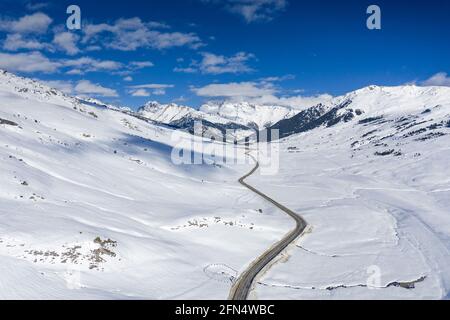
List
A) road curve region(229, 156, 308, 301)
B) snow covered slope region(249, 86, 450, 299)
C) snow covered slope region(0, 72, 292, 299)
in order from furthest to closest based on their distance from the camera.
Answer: snow covered slope region(249, 86, 450, 299), road curve region(229, 156, 308, 301), snow covered slope region(0, 72, 292, 299)

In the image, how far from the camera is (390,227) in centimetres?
7531

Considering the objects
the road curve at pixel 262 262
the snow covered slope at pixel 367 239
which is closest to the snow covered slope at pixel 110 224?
the road curve at pixel 262 262

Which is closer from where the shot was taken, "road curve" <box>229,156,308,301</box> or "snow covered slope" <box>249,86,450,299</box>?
"road curve" <box>229,156,308,301</box>

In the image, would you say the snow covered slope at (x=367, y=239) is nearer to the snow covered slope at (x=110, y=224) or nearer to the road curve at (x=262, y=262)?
the road curve at (x=262, y=262)

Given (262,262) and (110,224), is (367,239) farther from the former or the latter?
(110,224)

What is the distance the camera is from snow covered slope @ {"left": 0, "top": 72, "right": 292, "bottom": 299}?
136 feet

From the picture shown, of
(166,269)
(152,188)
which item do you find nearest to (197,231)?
(166,269)

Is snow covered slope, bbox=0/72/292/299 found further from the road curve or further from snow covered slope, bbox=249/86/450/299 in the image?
snow covered slope, bbox=249/86/450/299

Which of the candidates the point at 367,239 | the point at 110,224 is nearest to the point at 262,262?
the point at 110,224

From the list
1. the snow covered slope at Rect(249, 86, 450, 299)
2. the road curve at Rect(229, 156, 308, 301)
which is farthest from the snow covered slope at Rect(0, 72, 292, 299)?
the snow covered slope at Rect(249, 86, 450, 299)

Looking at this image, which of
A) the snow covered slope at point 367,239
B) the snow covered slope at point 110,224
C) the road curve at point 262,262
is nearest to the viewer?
the snow covered slope at point 110,224

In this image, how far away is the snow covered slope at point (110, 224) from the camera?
41312mm

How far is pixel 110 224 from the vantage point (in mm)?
56250
